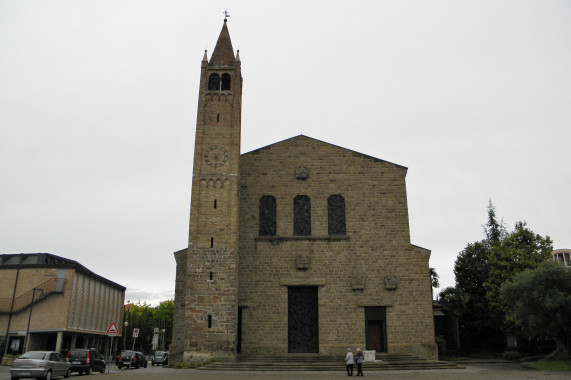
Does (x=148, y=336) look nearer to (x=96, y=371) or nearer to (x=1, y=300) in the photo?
(x=1, y=300)

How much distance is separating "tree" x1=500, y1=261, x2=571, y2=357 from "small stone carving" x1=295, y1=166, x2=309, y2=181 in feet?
43.6

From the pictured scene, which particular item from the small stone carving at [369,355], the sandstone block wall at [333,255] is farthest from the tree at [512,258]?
the small stone carving at [369,355]

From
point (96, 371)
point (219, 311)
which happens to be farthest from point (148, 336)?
point (219, 311)

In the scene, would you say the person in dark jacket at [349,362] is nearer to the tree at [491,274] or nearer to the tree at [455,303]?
the tree at [491,274]

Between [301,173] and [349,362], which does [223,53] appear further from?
[349,362]

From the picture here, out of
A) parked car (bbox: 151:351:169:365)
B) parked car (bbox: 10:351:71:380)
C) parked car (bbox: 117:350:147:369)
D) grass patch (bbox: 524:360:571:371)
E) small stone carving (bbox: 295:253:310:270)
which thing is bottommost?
parked car (bbox: 151:351:169:365)

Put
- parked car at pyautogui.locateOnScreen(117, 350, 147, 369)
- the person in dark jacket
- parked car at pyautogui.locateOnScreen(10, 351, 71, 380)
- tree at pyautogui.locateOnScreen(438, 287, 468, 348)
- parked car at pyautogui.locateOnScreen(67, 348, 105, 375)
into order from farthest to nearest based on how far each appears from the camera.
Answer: tree at pyautogui.locateOnScreen(438, 287, 468, 348) → parked car at pyautogui.locateOnScreen(117, 350, 147, 369) → parked car at pyautogui.locateOnScreen(67, 348, 105, 375) → the person in dark jacket → parked car at pyautogui.locateOnScreen(10, 351, 71, 380)

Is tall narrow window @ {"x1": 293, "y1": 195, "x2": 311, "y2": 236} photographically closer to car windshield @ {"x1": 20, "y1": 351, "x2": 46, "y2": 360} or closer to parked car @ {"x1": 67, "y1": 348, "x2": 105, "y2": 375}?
parked car @ {"x1": 67, "y1": 348, "x2": 105, "y2": 375}

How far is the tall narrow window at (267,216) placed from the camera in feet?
84.7

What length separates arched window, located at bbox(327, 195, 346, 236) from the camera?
85.0 ft

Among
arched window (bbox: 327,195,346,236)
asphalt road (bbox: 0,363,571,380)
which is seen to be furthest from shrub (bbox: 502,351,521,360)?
arched window (bbox: 327,195,346,236)

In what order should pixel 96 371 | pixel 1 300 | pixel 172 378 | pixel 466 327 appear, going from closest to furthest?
pixel 172 378, pixel 96 371, pixel 1 300, pixel 466 327

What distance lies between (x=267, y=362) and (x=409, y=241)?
1032cm

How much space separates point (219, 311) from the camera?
2205cm
